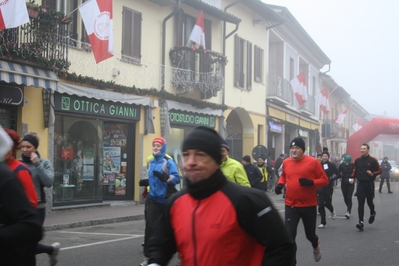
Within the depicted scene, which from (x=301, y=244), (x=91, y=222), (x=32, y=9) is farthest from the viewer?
(x=91, y=222)

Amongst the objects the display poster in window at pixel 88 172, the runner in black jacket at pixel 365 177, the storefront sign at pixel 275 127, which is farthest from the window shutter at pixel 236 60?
the runner in black jacket at pixel 365 177

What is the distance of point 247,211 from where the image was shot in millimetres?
3012

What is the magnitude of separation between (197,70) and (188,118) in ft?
5.66

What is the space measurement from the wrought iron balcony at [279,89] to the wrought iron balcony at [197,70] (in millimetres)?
7132

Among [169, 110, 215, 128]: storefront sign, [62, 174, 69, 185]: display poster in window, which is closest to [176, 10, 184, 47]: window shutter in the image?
[169, 110, 215, 128]: storefront sign

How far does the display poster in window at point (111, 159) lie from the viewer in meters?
18.1

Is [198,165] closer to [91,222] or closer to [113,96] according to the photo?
[91,222]

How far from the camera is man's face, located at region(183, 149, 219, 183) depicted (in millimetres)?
3076

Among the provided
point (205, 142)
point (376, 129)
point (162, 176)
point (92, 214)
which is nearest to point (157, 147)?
point (162, 176)

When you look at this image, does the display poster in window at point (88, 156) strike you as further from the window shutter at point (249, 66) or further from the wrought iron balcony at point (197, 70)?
the window shutter at point (249, 66)

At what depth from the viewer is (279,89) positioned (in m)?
29.7

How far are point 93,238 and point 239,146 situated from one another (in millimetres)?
16590

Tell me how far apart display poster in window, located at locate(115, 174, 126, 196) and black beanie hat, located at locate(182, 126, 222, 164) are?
1553cm

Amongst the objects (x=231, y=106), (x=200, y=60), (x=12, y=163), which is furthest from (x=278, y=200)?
(x=12, y=163)
